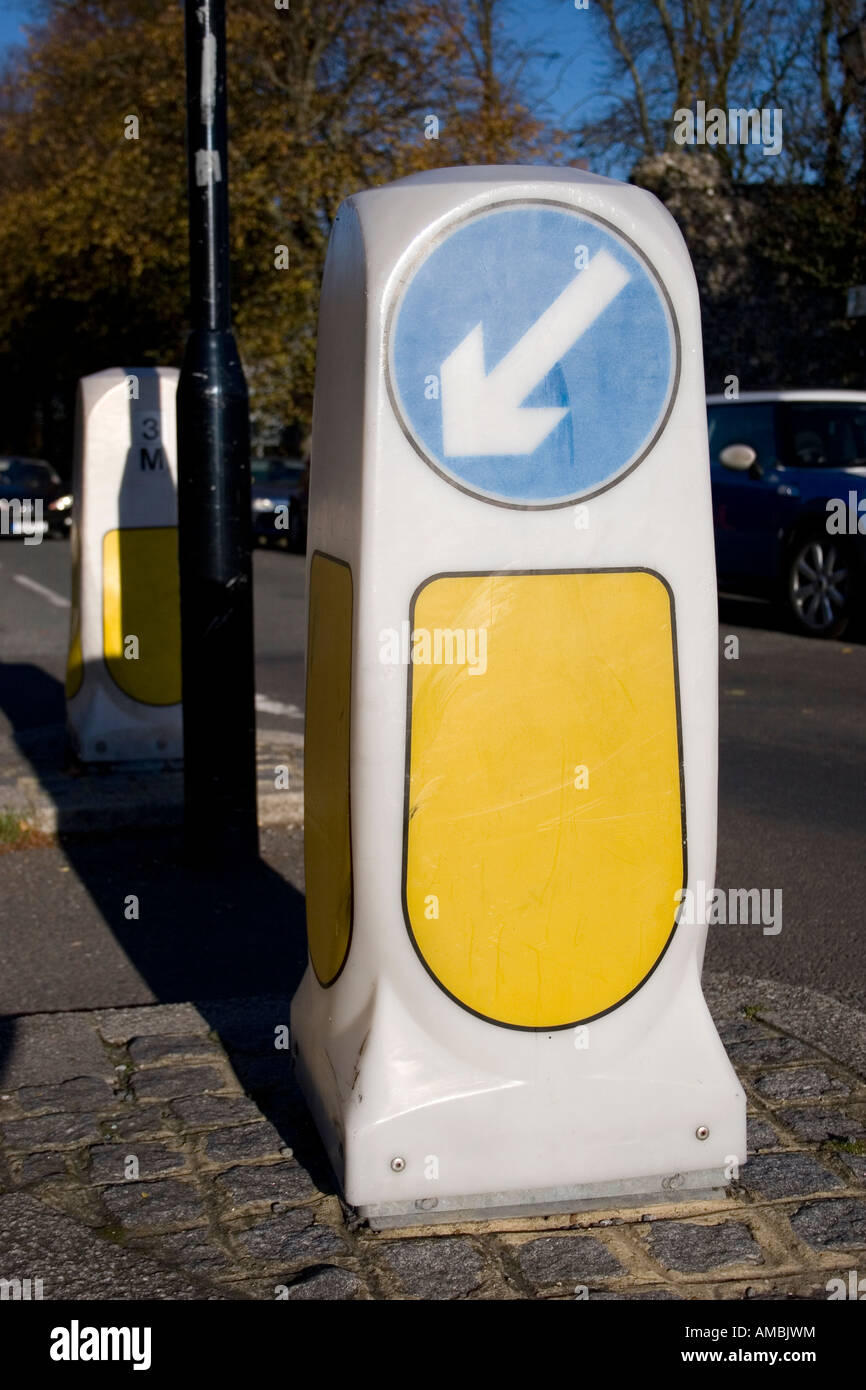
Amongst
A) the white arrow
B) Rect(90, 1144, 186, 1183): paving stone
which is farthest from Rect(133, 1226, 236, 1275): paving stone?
the white arrow

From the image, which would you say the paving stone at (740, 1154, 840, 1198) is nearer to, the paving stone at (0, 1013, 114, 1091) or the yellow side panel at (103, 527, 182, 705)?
the paving stone at (0, 1013, 114, 1091)

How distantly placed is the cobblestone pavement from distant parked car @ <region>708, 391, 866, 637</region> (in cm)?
822

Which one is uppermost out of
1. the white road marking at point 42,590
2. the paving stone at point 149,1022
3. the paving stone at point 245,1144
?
the white road marking at point 42,590

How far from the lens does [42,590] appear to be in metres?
17.4

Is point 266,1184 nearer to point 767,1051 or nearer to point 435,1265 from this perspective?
point 435,1265

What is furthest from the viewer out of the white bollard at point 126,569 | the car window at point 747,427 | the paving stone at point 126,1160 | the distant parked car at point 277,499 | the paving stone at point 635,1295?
the distant parked car at point 277,499

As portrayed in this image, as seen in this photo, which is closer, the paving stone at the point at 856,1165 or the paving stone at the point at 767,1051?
the paving stone at the point at 856,1165

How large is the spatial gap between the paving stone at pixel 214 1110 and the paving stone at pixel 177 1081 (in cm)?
5

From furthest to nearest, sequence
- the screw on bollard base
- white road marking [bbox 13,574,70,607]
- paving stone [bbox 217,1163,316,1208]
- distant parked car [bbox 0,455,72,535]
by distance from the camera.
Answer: distant parked car [bbox 0,455,72,535]
white road marking [bbox 13,574,70,607]
the screw on bollard base
paving stone [bbox 217,1163,316,1208]

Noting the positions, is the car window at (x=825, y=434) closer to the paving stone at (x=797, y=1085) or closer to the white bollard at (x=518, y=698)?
the paving stone at (x=797, y=1085)

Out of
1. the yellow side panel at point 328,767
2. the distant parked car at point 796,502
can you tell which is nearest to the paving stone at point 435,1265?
the yellow side panel at point 328,767

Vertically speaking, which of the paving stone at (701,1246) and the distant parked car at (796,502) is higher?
the distant parked car at (796,502)

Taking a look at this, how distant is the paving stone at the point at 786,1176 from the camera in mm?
3061

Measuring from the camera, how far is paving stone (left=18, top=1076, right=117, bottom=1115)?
3.48m
